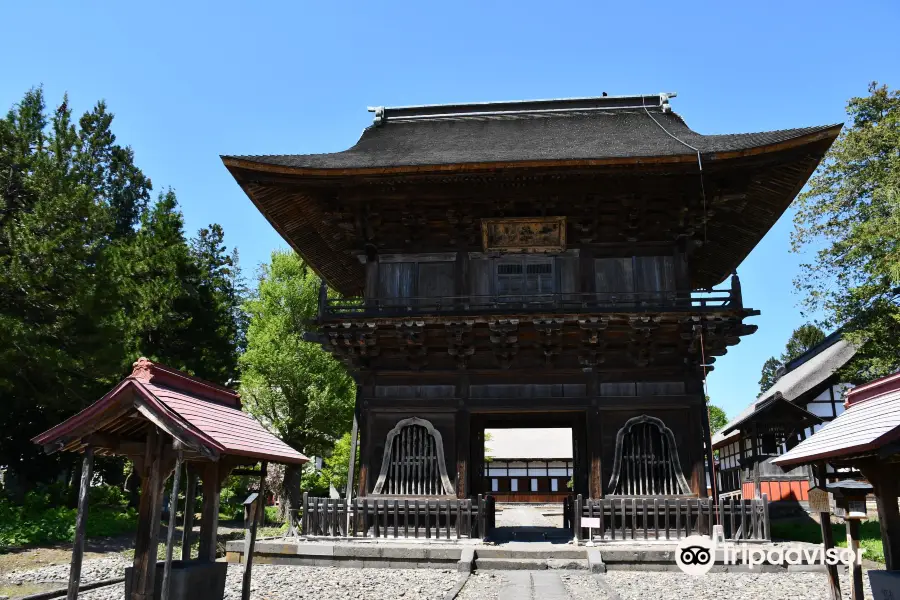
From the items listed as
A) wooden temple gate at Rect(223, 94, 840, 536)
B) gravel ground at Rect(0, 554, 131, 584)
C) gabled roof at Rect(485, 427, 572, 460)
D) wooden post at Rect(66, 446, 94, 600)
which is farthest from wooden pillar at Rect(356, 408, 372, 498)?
gabled roof at Rect(485, 427, 572, 460)

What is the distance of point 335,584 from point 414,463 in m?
4.14

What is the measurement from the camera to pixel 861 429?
674 centimetres

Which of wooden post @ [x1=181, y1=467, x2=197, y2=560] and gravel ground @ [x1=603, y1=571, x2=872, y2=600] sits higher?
wooden post @ [x1=181, y1=467, x2=197, y2=560]

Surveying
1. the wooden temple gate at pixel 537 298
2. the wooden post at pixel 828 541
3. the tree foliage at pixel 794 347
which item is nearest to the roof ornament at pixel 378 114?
the wooden temple gate at pixel 537 298

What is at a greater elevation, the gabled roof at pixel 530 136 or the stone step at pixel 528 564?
the gabled roof at pixel 530 136

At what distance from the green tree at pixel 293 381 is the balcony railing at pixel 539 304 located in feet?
42.9

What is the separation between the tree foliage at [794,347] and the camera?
59.7 meters

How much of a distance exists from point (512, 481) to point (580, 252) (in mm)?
40422

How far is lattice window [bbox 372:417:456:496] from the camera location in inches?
573

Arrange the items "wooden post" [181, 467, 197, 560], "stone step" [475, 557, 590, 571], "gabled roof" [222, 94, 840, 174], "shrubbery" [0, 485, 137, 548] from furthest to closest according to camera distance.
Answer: "shrubbery" [0, 485, 137, 548], "gabled roof" [222, 94, 840, 174], "stone step" [475, 557, 590, 571], "wooden post" [181, 467, 197, 560]

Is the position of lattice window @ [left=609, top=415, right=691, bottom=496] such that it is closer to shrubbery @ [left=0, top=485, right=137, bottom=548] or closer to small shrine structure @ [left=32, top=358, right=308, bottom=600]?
small shrine structure @ [left=32, top=358, right=308, bottom=600]

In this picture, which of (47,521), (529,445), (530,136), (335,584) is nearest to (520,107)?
(530,136)

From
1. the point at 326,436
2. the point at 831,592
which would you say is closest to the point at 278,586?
the point at 831,592

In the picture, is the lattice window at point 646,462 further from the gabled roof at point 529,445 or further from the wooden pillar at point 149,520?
the gabled roof at point 529,445
